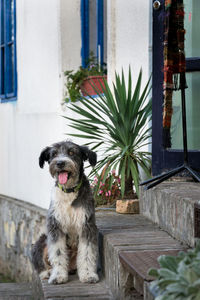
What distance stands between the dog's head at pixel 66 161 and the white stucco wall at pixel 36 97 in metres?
3.26

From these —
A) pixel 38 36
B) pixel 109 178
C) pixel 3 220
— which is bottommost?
pixel 3 220

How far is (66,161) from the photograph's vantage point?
3.95 metres

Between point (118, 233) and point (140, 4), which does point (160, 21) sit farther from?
point (118, 233)

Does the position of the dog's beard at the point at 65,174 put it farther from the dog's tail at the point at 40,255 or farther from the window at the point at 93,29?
the window at the point at 93,29

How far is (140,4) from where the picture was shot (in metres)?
5.93

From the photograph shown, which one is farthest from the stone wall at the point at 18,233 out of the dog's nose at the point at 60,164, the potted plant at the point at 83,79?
the dog's nose at the point at 60,164

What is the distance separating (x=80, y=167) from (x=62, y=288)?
0.80m

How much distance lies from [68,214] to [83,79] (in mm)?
3341

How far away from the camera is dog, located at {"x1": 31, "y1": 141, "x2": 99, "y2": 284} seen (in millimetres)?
4035

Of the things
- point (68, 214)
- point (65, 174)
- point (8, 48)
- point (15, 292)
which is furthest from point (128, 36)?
point (8, 48)

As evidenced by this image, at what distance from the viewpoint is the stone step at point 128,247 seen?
3.54 m

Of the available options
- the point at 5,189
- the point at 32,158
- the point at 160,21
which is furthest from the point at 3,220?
the point at 160,21

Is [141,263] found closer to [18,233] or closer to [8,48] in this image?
[18,233]

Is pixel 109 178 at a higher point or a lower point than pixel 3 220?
higher
